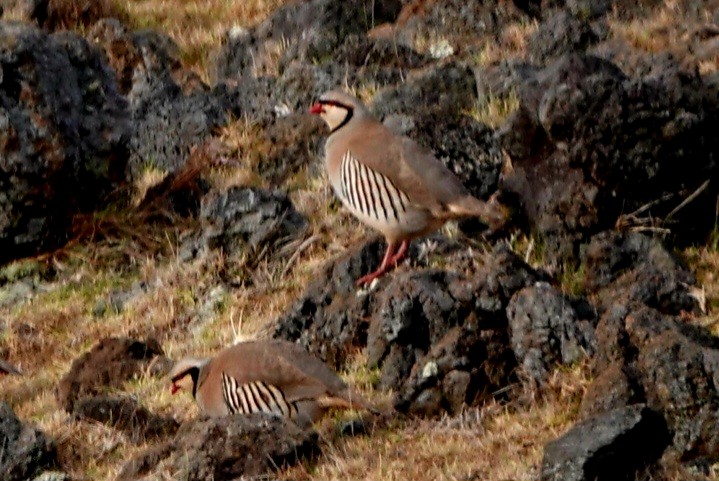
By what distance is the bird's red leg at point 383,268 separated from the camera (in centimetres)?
938

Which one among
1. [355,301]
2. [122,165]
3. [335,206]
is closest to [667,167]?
[355,301]

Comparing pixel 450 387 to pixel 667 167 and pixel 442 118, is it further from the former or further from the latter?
pixel 442 118

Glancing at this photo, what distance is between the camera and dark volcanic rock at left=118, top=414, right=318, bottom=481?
7371 millimetres

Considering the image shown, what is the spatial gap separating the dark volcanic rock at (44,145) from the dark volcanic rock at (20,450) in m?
4.10

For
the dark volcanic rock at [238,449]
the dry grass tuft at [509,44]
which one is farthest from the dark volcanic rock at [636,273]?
the dry grass tuft at [509,44]

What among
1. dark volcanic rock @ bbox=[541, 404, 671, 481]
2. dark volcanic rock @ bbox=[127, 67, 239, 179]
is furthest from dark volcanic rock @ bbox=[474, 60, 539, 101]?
dark volcanic rock @ bbox=[541, 404, 671, 481]

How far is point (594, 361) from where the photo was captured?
7.76 meters

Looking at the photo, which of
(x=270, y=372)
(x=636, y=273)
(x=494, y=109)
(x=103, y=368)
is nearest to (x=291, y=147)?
(x=494, y=109)

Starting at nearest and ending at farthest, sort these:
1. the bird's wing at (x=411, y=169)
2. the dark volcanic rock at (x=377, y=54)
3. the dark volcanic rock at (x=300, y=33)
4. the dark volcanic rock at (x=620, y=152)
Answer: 1. the bird's wing at (x=411, y=169)
2. the dark volcanic rock at (x=620, y=152)
3. the dark volcanic rock at (x=377, y=54)
4. the dark volcanic rock at (x=300, y=33)

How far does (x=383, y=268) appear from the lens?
9.48 meters

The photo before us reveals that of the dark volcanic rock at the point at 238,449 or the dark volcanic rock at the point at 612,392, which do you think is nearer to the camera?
the dark volcanic rock at the point at 612,392

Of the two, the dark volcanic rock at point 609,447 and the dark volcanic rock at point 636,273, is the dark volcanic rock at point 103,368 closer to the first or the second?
the dark volcanic rock at point 636,273

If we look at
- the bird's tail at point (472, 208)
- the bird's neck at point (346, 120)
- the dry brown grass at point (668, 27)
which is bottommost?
the dry brown grass at point (668, 27)

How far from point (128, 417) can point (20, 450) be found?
2.35 feet
